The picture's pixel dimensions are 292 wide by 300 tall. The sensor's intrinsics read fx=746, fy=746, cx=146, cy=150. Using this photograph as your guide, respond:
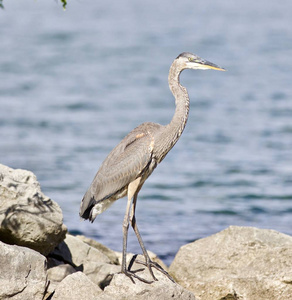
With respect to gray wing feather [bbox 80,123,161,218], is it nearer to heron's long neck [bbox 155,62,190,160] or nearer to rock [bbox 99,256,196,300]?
heron's long neck [bbox 155,62,190,160]

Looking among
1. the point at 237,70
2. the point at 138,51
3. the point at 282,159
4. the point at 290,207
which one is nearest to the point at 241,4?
the point at 138,51

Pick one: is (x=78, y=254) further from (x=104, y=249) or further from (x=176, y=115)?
(x=176, y=115)

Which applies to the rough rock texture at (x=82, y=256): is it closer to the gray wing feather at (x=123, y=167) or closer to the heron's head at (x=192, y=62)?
the gray wing feather at (x=123, y=167)

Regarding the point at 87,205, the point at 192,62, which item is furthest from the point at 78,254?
the point at 192,62

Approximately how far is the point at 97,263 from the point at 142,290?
1245 mm

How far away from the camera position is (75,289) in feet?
20.7

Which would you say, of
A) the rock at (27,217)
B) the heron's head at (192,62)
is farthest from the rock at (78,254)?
the heron's head at (192,62)

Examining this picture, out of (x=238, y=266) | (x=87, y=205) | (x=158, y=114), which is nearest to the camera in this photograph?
(x=87, y=205)

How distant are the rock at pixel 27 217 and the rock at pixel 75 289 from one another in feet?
2.56

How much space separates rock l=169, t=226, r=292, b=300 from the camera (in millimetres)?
7016

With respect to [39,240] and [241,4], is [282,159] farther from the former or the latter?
[241,4]

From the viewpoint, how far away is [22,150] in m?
16.9

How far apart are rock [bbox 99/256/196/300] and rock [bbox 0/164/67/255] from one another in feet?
3.06

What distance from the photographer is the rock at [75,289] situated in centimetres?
632
